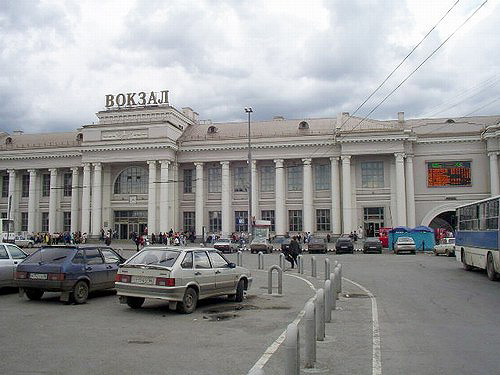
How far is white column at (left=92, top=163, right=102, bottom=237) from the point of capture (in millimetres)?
60969

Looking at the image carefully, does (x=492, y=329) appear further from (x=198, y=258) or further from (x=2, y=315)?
(x=2, y=315)

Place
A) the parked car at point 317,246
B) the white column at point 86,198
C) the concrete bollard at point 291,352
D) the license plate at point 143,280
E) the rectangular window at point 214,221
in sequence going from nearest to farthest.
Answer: the concrete bollard at point 291,352
the license plate at point 143,280
the parked car at point 317,246
the rectangular window at point 214,221
the white column at point 86,198

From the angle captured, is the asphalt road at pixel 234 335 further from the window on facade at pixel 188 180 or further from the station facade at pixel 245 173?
the window on facade at pixel 188 180

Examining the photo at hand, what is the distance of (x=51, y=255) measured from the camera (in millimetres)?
13414

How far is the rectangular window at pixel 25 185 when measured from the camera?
67875mm

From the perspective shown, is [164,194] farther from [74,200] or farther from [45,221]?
[45,221]

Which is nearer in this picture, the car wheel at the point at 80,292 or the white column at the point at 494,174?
the car wheel at the point at 80,292

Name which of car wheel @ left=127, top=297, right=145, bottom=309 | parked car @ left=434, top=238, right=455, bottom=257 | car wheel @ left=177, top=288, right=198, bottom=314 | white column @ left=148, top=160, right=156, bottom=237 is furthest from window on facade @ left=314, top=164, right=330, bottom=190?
car wheel @ left=177, top=288, right=198, bottom=314

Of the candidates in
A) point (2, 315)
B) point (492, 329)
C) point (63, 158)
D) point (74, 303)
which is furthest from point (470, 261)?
point (63, 158)

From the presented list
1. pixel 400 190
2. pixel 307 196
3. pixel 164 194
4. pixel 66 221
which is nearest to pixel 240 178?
pixel 307 196

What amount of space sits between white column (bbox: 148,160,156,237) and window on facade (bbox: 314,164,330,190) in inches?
755

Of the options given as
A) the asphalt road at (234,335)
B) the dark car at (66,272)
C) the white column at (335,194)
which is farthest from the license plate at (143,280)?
the white column at (335,194)

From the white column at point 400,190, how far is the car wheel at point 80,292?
4624cm

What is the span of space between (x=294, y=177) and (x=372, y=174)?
905cm
